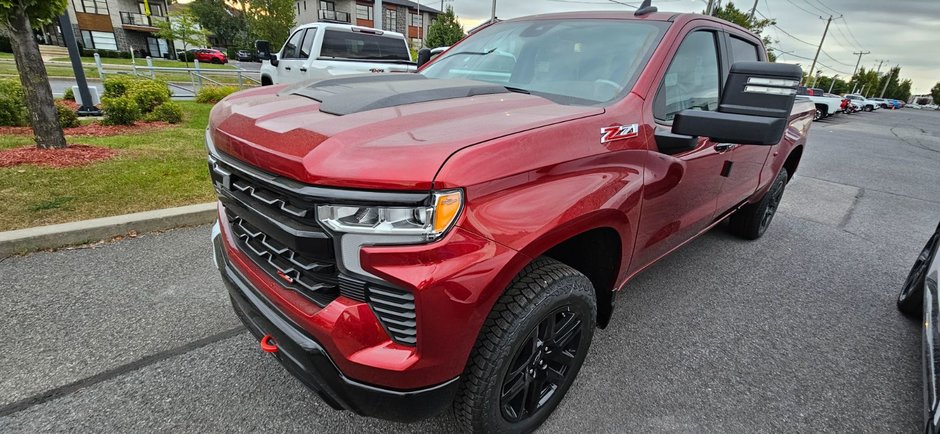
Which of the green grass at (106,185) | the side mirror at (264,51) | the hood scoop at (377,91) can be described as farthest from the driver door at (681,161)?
the side mirror at (264,51)

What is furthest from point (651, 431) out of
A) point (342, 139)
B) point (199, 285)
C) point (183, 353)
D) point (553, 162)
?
point (199, 285)

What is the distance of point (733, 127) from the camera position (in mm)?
1866

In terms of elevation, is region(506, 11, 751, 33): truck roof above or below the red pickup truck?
above

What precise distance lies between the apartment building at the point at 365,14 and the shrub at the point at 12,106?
43.8 metres

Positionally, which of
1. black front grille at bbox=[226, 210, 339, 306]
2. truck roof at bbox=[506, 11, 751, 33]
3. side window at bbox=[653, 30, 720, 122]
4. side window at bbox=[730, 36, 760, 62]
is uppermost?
truck roof at bbox=[506, 11, 751, 33]

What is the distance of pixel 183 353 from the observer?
2.41m

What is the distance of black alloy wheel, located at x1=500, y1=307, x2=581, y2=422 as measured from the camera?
1.82 metres

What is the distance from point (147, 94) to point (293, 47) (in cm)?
309

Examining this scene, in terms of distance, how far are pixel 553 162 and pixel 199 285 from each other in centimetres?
268

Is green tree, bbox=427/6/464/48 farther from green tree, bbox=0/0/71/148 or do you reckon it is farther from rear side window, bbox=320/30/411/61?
green tree, bbox=0/0/71/148

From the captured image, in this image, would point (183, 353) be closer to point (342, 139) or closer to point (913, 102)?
point (342, 139)

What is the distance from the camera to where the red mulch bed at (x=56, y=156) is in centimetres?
495

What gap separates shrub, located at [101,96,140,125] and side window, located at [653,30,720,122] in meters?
8.41

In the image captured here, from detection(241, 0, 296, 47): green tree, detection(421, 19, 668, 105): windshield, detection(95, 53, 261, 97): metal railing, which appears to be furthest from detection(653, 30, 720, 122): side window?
detection(241, 0, 296, 47): green tree
